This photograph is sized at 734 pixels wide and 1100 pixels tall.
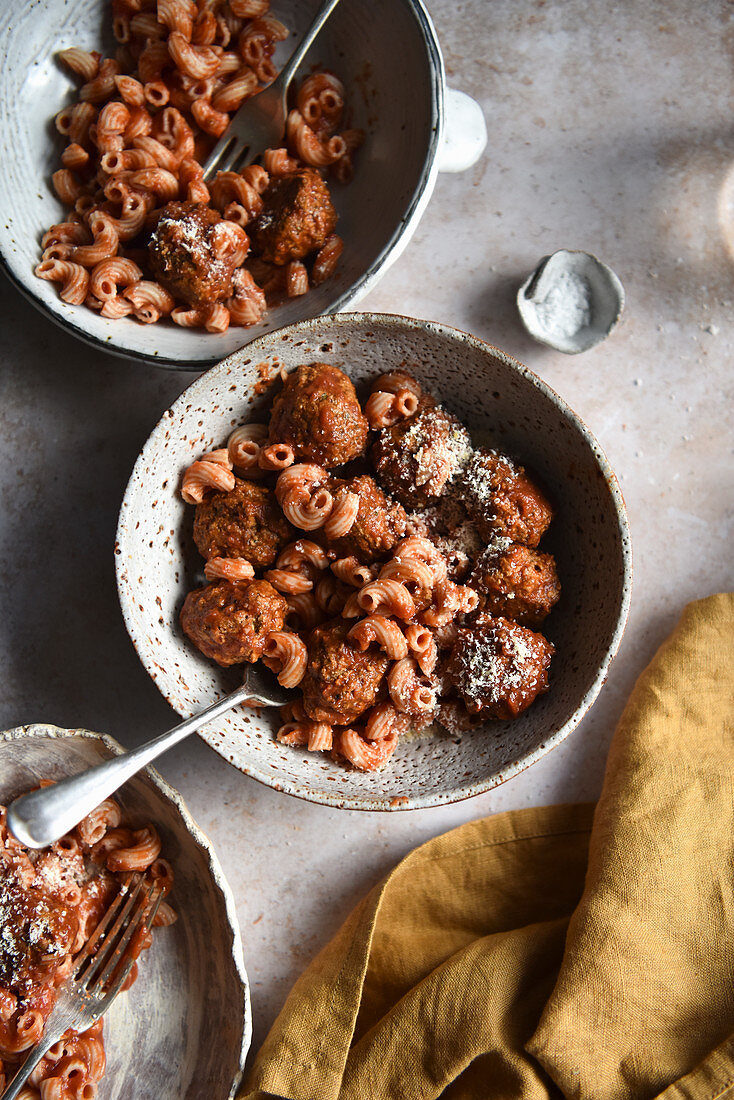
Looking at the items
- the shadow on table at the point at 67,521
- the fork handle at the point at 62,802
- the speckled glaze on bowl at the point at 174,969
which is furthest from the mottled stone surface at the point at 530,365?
the fork handle at the point at 62,802

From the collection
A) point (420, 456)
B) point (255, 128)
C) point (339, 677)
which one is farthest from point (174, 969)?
point (255, 128)

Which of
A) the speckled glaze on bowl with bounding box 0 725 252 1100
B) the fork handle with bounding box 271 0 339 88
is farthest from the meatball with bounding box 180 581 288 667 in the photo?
the fork handle with bounding box 271 0 339 88

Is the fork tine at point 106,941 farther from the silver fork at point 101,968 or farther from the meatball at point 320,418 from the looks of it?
the meatball at point 320,418

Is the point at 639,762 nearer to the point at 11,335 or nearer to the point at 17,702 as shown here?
the point at 17,702

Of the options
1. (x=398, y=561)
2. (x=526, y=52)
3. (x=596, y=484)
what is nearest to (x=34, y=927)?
(x=398, y=561)

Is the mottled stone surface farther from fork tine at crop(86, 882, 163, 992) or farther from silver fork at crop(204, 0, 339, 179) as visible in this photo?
silver fork at crop(204, 0, 339, 179)

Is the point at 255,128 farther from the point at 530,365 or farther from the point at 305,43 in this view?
the point at 530,365
